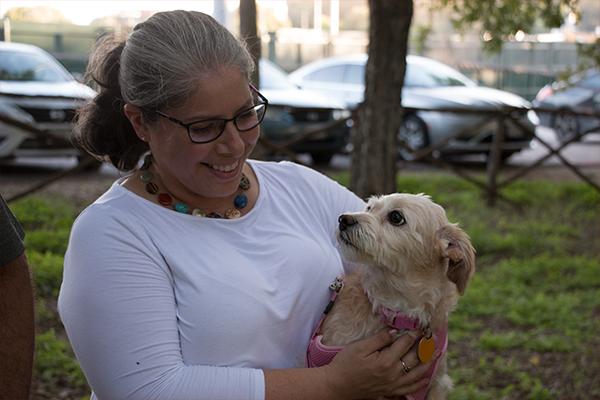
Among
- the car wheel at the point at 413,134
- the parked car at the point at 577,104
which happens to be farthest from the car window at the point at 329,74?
the parked car at the point at 577,104

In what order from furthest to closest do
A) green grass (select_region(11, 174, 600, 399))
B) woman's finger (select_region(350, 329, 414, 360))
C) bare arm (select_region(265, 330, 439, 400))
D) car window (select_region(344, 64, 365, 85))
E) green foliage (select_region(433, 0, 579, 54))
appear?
1. car window (select_region(344, 64, 365, 85))
2. green foliage (select_region(433, 0, 579, 54))
3. green grass (select_region(11, 174, 600, 399))
4. woman's finger (select_region(350, 329, 414, 360))
5. bare arm (select_region(265, 330, 439, 400))

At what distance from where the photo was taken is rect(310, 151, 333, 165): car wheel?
10.5 metres

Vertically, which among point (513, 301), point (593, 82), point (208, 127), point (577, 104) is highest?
point (208, 127)

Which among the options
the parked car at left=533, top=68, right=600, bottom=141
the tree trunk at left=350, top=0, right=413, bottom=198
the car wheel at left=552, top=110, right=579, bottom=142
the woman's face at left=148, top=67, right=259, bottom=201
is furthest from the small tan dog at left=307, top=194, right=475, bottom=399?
the car wheel at left=552, top=110, right=579, bottom=142

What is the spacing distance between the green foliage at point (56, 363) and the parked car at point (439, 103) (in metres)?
6.91

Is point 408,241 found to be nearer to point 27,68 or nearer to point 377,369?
point 377,369

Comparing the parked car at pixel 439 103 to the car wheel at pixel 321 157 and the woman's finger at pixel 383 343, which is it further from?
the woman's finger at pixel 383 343

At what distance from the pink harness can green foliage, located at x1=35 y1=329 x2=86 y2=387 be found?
2181 millimetres

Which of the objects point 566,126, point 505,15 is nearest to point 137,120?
point 505,15

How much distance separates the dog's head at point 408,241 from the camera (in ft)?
6.67

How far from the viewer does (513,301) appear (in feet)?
15.5

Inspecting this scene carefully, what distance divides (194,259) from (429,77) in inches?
406

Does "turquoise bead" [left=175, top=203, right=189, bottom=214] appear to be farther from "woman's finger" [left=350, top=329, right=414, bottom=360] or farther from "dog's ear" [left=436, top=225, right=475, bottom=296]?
"dog's ear" [left=436, top=225, right=475, bottom=296]

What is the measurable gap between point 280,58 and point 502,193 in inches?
674
